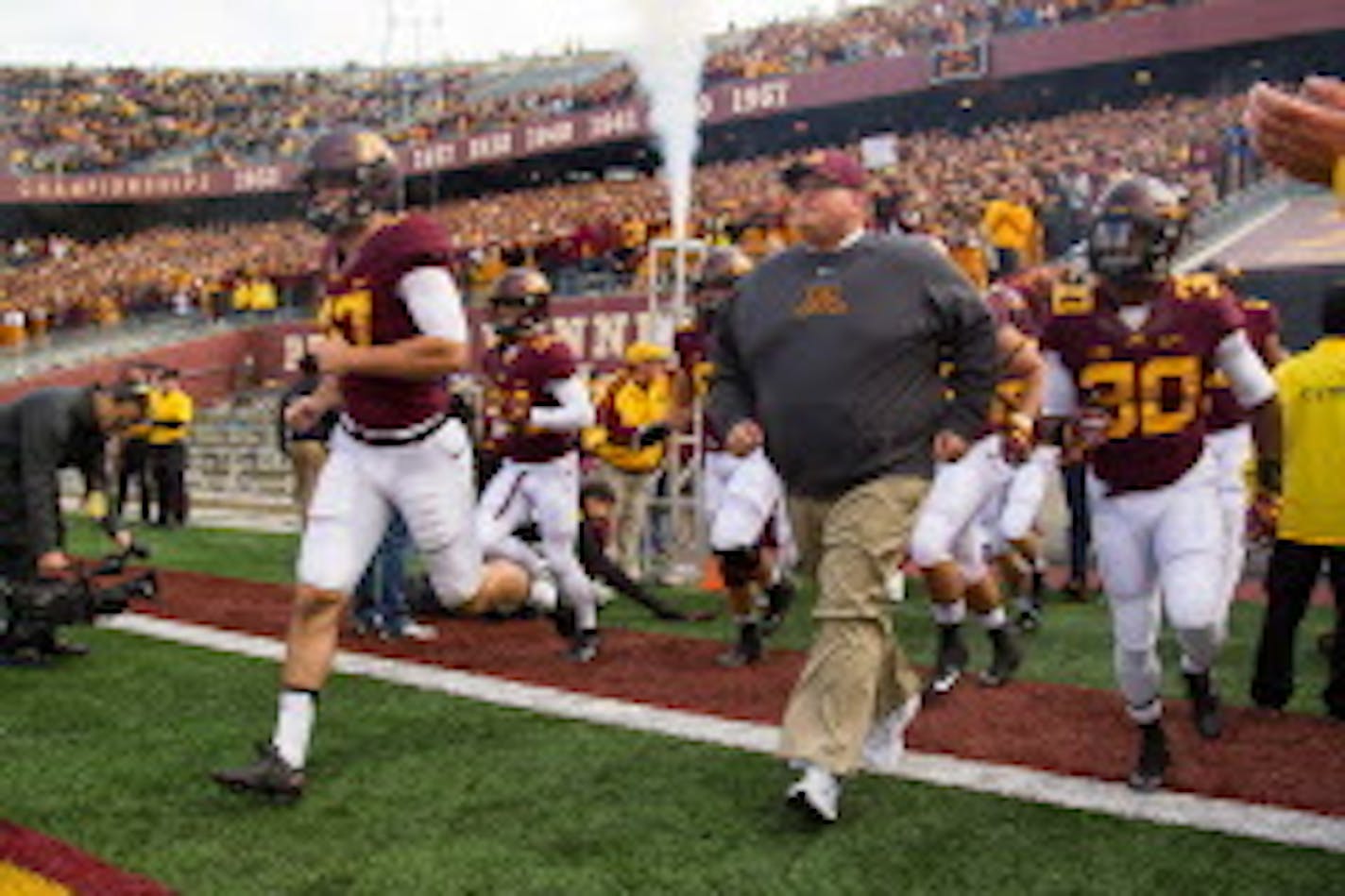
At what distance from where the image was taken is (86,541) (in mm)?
12719

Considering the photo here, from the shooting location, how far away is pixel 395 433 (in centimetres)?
431

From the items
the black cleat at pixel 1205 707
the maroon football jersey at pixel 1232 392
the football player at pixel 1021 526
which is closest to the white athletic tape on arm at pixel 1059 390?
the black cleat at pixel 1205 707

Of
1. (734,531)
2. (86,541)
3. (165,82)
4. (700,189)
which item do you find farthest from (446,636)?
(165,82)

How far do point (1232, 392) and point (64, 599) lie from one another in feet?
17.2

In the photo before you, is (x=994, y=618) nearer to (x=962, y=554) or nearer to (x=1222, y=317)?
(x=962, y=554)

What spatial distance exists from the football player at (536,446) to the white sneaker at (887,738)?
8.27ft

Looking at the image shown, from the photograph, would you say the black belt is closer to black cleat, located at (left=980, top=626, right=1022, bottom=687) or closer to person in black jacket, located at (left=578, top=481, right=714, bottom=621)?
black cleat, located at (left=980, top=626, right=1022, bottom=687)

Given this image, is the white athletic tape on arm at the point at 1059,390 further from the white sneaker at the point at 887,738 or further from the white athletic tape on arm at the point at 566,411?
the white athletic tape on arm at the point at 566,411

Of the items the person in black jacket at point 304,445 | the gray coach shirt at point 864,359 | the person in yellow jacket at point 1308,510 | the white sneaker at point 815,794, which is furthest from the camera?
the person in black jacket at point 304,445

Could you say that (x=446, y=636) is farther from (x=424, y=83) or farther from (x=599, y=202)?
(x=424, y=83)

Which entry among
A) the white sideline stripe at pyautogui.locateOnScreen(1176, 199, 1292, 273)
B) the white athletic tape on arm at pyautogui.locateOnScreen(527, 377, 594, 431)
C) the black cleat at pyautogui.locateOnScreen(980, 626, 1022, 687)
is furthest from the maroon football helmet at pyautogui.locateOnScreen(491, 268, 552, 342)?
the white sideline stripe at pyautogui.locateOnScreen(1176, 199, 1292, 273)

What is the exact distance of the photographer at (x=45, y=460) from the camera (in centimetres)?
579

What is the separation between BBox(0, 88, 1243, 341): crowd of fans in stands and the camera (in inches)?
610

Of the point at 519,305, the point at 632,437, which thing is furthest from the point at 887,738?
the point at 632,437
